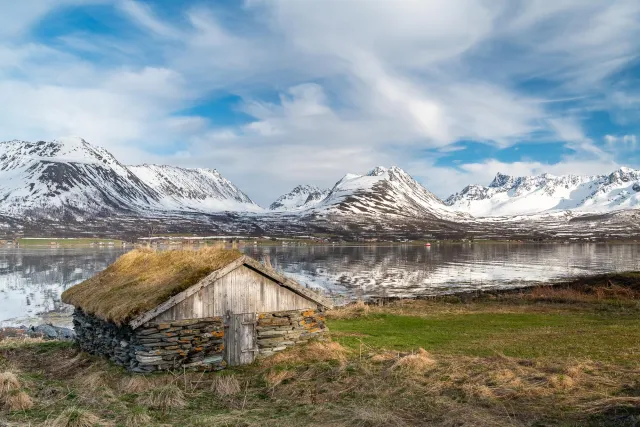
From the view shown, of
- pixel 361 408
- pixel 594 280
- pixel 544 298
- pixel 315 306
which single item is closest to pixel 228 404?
pixel 361 408

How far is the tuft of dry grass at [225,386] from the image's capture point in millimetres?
15341

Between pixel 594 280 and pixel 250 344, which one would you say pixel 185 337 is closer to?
pixel 250 344

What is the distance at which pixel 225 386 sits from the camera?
51.2 ft

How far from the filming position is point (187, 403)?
1431cm

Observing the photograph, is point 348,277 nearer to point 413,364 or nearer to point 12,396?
point 413,364

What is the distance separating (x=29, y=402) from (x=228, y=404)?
5040 millimetres

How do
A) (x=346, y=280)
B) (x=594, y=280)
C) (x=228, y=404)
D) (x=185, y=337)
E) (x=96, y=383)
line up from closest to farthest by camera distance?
(x=228, y=404), (x=96, y=383), (x=185, y=337), (x=594, y=280), (x=346, y=280)

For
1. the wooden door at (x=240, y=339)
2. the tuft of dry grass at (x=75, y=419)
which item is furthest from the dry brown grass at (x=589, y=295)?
the tuft of dry grass at (x=75, y=419)

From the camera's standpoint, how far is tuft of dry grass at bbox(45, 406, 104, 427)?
1127 centimetres

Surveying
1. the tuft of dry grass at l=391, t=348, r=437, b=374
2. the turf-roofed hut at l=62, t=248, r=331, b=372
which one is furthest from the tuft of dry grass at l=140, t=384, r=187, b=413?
the tuft of dry grass at l=391, t=348, r=437, b=374

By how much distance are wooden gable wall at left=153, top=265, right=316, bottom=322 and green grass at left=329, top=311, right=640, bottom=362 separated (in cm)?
376

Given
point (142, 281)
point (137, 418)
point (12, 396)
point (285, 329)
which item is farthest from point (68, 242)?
point (137, 418)

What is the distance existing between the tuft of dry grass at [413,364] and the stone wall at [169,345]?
6.17 meters

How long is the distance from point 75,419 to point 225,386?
4.91 metres
